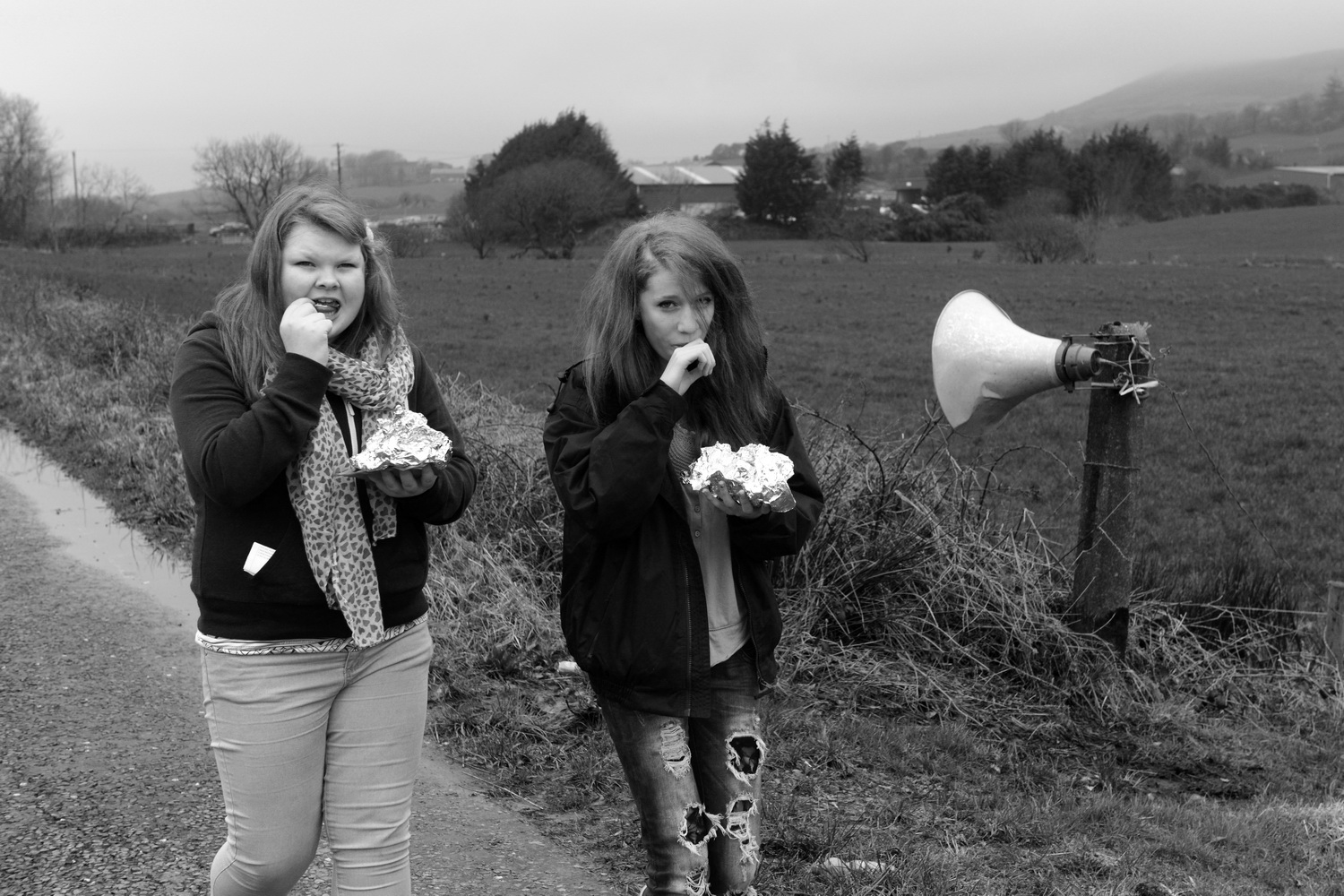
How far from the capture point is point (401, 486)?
7.64ft

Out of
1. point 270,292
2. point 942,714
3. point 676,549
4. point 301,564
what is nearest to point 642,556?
point 676,549

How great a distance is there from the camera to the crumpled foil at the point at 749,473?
243 cm

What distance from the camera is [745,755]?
104 inches

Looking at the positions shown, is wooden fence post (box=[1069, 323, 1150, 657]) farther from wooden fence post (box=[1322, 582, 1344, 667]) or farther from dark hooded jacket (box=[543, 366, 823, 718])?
dark hooded jacket (box=[543, 366, 823, 718])

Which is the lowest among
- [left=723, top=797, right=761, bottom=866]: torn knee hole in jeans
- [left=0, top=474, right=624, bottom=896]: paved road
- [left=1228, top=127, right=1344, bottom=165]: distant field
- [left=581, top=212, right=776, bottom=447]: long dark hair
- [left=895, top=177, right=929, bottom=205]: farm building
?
[left=0, top=474, right=624, bottom=896]: paved road

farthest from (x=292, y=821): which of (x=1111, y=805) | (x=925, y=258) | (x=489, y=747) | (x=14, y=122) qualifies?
(x=14, y=122)

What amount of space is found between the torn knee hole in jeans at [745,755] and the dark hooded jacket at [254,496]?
0.75 metres

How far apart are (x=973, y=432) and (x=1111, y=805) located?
1.50 m

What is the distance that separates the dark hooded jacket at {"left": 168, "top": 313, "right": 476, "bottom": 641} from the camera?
2.21 m

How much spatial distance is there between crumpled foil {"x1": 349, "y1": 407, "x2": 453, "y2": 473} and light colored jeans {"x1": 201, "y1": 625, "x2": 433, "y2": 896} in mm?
392

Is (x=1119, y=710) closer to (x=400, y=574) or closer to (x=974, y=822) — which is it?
(x=974, y=822)

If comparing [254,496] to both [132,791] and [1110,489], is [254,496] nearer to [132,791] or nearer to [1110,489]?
[132,791]

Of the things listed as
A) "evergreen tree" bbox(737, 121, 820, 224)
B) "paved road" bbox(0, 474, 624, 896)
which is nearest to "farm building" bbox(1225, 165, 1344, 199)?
"evergreen tree" bbox(737, 121, 820, 224)

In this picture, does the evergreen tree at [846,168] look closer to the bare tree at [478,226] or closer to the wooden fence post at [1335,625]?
the bare tree at [478,226]
